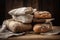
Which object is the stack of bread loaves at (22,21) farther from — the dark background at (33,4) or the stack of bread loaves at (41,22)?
the dark background at (33,4)

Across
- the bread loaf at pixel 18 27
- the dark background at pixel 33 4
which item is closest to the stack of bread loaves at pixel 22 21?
the bread loaf at pixel 18 27

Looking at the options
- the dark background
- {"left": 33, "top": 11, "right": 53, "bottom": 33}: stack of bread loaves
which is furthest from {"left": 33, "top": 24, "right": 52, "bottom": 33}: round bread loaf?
the dark background

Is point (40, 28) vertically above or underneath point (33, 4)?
underneath

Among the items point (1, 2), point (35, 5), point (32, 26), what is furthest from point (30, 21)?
point (1, 2)

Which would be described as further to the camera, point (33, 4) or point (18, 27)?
point (33, 4)

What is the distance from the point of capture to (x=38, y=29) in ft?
3.96

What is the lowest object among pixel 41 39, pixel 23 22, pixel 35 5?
pixel 41 39

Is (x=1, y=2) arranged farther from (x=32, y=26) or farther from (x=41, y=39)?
(x=41, y=39)

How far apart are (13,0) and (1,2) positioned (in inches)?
5.5

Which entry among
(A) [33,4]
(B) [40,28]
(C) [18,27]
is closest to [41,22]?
(B) [40,28]

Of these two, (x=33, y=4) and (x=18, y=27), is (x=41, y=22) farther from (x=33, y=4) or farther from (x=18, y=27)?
(x=33, y=4)

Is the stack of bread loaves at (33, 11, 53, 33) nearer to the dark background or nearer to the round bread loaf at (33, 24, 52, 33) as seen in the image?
the round bread loaf at (33, 24, 52, 33)

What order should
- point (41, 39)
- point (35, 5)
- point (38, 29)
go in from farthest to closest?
point (35, 5)
point (38, 29)
point (41, 39)

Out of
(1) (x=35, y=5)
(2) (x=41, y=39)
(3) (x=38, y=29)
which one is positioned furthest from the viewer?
(1) (x=35, y=5)
